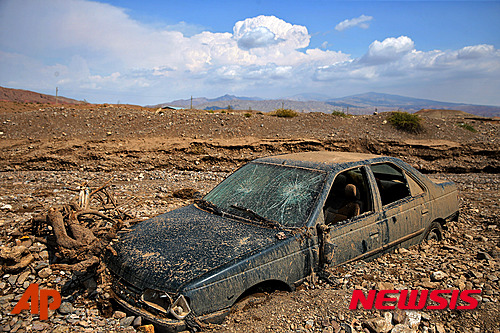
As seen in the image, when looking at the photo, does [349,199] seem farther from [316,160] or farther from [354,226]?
[316,160]

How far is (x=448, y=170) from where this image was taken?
11875mm

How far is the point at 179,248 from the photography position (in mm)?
2834

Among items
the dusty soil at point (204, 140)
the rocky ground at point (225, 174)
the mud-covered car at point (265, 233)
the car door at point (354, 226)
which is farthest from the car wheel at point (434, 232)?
the dusty soil at point (204, 140)

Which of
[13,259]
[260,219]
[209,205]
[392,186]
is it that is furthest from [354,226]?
[13,259]

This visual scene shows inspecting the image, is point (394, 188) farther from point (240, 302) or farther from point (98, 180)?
point (98, 180)

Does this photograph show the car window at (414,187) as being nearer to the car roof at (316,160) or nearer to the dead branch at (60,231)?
the car roof at (316,160)

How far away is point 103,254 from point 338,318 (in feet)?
7.71

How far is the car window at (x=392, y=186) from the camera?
4.10 meters

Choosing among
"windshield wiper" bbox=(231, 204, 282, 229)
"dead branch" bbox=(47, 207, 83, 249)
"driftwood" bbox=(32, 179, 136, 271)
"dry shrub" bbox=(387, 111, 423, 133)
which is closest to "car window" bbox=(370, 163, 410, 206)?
"windshield wiper" bbox=(231, 204, 282, 229)

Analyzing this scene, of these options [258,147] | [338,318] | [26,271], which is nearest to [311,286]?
[338,318]

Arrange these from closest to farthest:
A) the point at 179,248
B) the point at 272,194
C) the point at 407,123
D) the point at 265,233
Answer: the point at 179,248, the point at 265,233, the point at 272,194, the point at 407,123

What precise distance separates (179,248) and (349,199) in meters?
2.05

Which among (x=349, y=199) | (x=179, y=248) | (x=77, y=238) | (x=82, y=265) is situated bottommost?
(x=82, y=265)

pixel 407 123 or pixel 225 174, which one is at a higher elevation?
pixel 407 123
